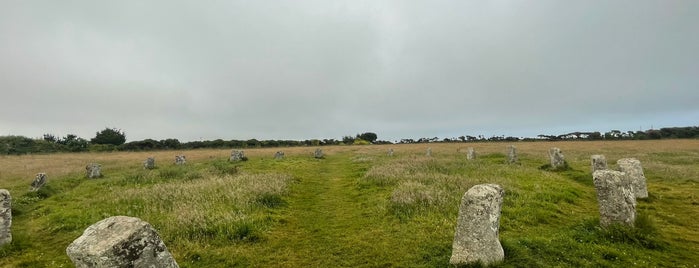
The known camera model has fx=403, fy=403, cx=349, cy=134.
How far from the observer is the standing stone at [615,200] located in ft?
41.6

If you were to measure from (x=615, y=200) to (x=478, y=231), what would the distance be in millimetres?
5936

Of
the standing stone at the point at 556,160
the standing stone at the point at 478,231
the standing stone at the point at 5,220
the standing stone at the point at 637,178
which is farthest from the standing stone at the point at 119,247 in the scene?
the standing stone at the point at 556,160

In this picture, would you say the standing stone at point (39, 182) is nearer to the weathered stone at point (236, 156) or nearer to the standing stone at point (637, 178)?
the weathered stone at point (236, 156)

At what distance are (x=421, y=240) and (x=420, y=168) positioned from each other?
631 inches

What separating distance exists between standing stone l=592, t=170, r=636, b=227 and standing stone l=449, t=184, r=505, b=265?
5.12 metres

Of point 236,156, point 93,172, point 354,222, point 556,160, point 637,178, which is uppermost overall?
point 236,156

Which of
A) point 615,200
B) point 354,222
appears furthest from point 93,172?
point 615,200

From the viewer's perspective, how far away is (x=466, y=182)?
19953 millimetres

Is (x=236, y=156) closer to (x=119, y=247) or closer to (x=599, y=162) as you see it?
(x=599, y=162)

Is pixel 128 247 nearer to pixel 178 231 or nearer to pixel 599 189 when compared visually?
pixel 178 231

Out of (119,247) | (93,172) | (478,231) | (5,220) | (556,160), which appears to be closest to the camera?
(119,247)

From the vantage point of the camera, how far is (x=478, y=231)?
9.84 metres

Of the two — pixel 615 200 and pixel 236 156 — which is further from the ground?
pixel 236 156

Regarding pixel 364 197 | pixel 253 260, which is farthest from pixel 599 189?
pixel 253 260
